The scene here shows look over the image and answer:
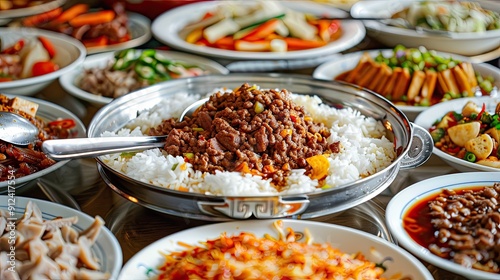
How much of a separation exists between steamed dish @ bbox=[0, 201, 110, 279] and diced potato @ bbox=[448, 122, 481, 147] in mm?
1639

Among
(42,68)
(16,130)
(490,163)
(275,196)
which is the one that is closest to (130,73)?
(42,68)

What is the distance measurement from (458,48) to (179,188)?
8.62ft

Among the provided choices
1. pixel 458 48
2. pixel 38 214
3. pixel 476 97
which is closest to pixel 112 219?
pixel 38 214

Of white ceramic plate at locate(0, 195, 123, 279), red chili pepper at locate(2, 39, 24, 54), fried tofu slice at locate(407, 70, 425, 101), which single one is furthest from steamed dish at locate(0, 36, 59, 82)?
fried tofu slice at locate(407, 70, 425, 101)

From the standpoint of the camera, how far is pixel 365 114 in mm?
2748

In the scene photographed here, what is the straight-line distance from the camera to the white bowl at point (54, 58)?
10.4 feet

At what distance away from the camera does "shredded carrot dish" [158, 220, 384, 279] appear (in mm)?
1780

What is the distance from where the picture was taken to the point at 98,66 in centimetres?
365

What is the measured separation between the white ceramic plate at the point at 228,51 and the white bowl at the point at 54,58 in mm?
616

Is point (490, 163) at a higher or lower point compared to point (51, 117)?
higher

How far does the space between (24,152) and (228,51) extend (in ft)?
5.73

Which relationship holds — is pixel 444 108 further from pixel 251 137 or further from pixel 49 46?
pixel 49 46

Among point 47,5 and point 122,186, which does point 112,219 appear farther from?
point 47,5

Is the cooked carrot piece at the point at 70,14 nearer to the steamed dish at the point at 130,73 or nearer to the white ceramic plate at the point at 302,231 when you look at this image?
the steamed dish at the point at 130,73
